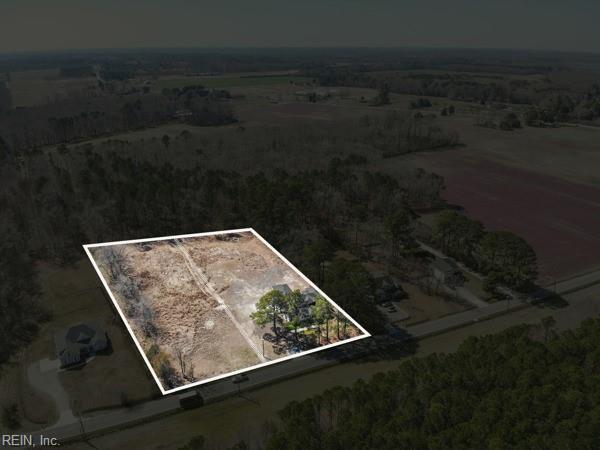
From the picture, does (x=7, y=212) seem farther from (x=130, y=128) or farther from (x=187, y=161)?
(x=130, y=128)

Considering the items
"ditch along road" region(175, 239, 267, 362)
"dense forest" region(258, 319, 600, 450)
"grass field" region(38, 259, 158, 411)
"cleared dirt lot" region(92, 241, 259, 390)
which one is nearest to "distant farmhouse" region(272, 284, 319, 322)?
"ditch along road" region(175, 239, 267, 362)

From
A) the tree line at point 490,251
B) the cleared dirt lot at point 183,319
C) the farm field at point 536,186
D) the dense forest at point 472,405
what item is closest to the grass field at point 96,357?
the dense forest at point 472,405

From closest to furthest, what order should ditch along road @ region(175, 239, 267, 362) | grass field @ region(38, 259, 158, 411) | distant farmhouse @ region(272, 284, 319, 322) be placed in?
ditch along road @ region(175, 239, 267, 362), distant farmhouse @ region(272, 284, 319, 322), grass field @ region(38, 259, 158, 411)

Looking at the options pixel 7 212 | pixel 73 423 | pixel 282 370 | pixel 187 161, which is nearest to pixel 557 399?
pixel 282 370

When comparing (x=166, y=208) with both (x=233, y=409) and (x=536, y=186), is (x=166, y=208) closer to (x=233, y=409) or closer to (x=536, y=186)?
(x=233, y=409)

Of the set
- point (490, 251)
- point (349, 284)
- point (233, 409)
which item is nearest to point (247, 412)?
point (233, 409)

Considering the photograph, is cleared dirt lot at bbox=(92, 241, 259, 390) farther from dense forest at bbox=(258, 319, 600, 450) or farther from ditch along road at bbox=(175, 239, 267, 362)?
dense forest at bbox=(258, 319, 600, 450)
